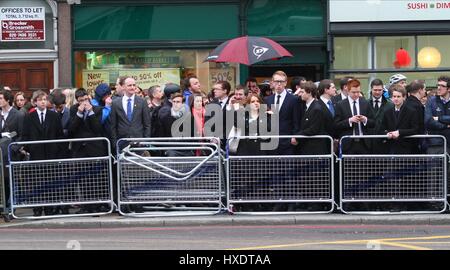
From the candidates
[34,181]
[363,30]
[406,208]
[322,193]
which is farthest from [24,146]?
[363,30]

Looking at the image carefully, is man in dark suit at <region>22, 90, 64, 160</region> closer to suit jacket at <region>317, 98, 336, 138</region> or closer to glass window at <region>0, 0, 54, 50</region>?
suit jacket at <region>317, 98, 336, 138</region>

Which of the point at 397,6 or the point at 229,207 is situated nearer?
the point at 229,207

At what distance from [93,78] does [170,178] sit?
8718 mm

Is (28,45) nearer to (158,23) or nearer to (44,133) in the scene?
(158,23)

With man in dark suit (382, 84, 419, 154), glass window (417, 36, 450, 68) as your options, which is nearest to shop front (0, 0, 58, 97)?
glass window (417, 36, 450, 68)

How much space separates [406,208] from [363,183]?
83cm

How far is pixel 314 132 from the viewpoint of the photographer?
14.4m

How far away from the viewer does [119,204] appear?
14375 mm

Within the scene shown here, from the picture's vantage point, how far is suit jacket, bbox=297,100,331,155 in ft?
47.3

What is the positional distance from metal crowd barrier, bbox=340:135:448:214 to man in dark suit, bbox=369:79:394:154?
0.63 ft

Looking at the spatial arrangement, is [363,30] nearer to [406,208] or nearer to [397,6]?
[397,6]

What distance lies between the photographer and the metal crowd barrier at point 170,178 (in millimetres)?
14266

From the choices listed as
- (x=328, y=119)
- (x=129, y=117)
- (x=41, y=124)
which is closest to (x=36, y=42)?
(x=41, y=124)
